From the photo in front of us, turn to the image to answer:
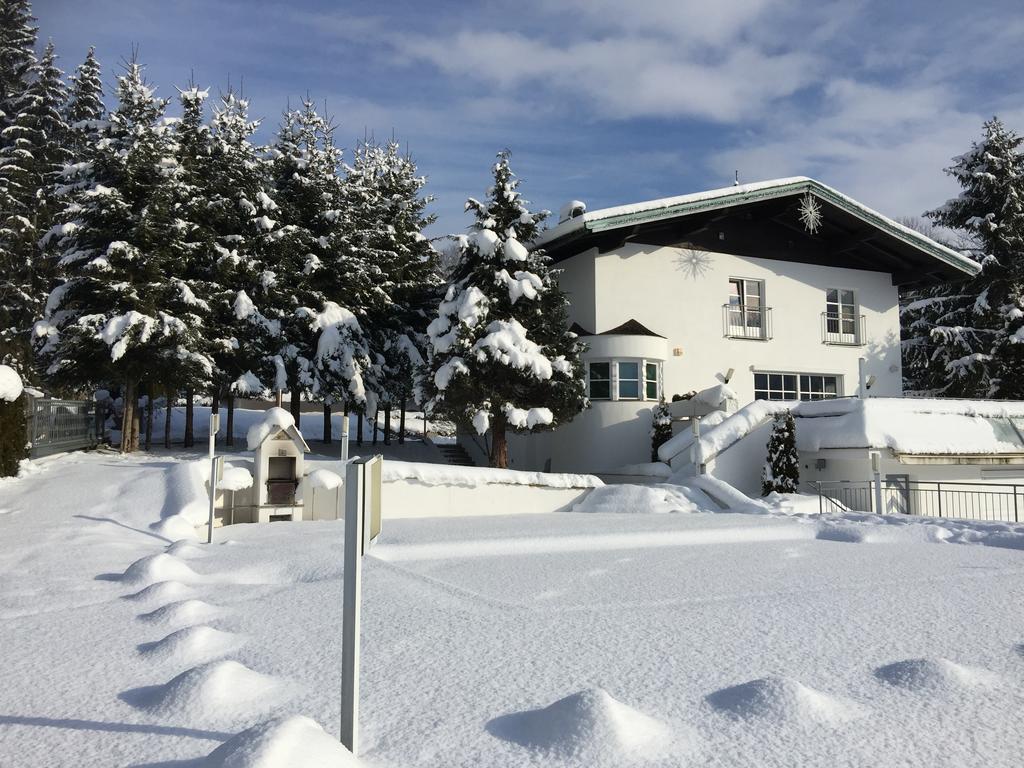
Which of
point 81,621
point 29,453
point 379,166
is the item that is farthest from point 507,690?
point 379,166

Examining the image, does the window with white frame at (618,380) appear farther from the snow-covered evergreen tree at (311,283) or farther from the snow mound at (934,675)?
the snow mound at (934,675)

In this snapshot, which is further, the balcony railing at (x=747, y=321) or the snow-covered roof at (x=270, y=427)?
the balcony railing at (x=747, y=321)

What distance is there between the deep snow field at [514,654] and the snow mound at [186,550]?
0.04 meters

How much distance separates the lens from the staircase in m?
27.2

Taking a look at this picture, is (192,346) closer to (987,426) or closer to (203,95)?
(203,95)

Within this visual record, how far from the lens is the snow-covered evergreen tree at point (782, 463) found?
716 inches

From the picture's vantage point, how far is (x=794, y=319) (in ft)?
82.8

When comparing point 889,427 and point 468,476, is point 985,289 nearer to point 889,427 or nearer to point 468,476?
point 889,427

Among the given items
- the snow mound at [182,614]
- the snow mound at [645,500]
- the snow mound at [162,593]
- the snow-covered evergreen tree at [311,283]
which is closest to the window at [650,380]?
the snow mound at [645,500]

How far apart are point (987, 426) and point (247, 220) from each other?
22587 mm

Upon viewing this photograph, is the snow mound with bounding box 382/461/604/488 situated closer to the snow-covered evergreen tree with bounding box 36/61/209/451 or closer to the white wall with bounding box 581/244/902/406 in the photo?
the white wall with bounding box 581/244/902/406

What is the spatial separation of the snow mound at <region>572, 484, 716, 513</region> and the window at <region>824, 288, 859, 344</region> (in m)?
12.0

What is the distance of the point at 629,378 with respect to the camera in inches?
881

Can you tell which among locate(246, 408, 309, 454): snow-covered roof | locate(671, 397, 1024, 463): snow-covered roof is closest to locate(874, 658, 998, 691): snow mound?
locate(246, 408, 309, 454): snow-covered roof
